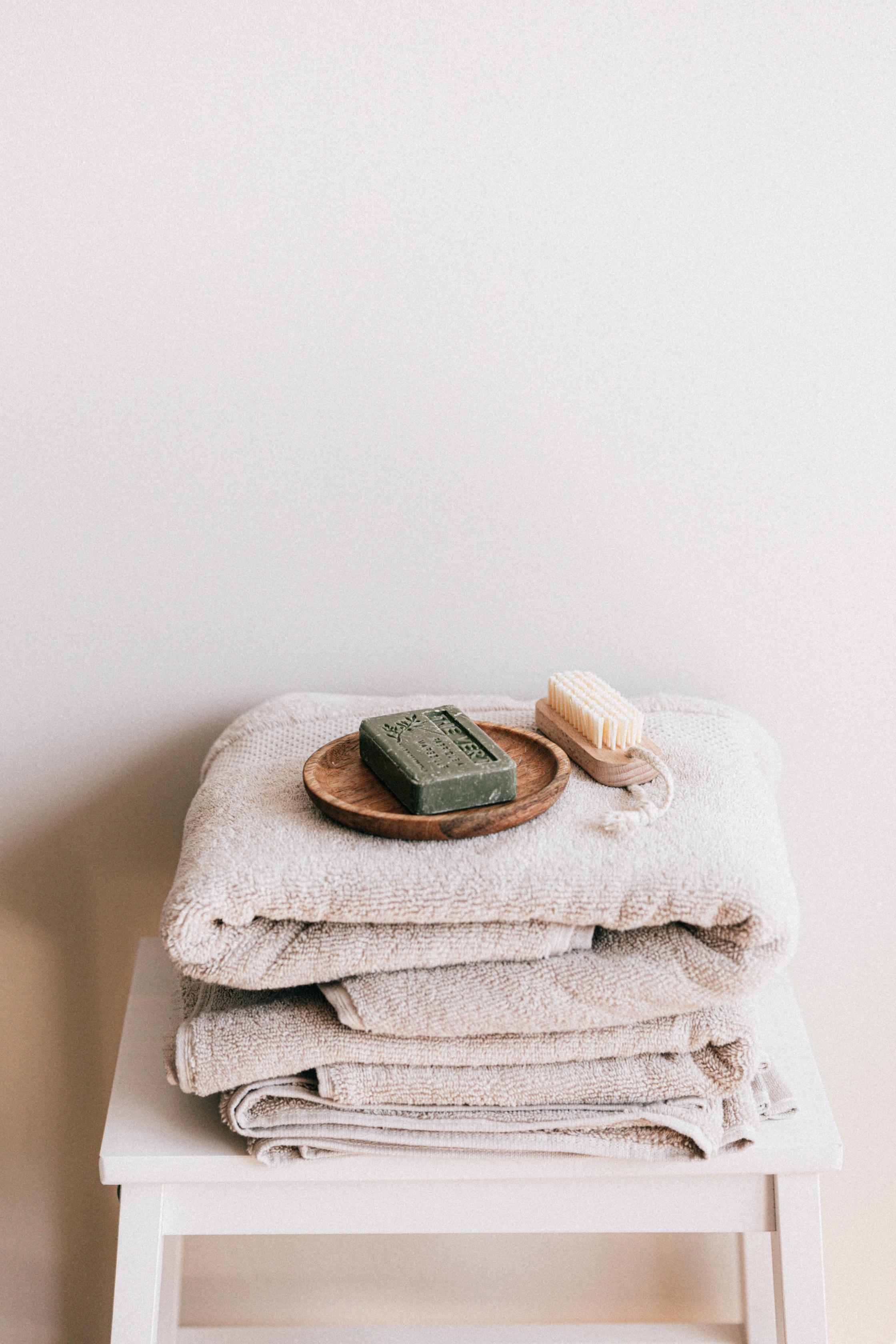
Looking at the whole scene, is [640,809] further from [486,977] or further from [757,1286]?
[757,1286]

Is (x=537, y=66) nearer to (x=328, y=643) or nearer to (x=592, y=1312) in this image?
(x=328, y=643)

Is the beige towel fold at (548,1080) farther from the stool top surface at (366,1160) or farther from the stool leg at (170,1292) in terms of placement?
the stool leg at (170,1292)

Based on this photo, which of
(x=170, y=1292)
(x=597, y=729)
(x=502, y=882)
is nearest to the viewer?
(x=502, y=882)

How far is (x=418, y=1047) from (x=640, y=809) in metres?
0.18

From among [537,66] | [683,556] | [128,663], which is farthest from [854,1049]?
[537,66]

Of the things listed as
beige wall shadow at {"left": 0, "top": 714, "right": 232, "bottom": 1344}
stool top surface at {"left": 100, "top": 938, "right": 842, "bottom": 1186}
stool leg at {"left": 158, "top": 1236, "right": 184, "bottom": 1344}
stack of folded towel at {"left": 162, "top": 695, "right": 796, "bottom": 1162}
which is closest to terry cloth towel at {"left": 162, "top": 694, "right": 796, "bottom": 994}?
stack of folded towel at {"left": 162, "top": 695, "right": 796, "bottom": 1162}

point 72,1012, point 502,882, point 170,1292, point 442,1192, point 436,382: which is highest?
point 436,382

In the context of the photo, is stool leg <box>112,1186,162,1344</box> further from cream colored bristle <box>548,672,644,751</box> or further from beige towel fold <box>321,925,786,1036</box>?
cream colored bristle <box>548,672,644,751</box>

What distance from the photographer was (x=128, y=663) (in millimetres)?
840

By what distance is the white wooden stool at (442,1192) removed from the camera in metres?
0.65

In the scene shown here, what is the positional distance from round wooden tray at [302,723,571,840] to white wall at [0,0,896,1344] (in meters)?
0.16

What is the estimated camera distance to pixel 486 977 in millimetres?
603

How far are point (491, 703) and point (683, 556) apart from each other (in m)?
0.18

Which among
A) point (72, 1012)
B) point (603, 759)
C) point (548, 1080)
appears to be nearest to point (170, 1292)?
point (72, 1012)
